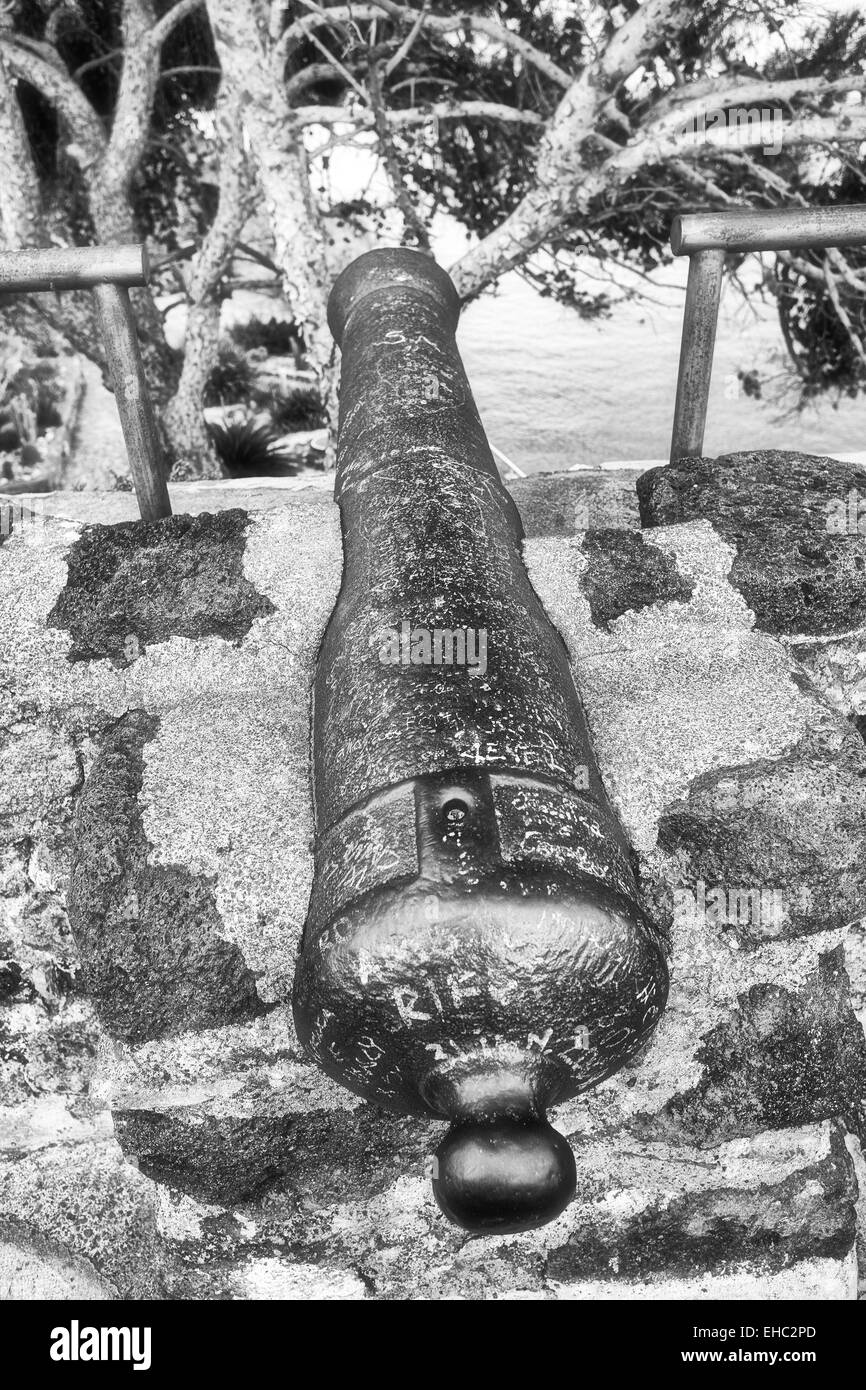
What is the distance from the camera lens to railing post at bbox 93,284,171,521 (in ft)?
10.7

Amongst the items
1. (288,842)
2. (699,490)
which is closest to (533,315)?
(699,490)

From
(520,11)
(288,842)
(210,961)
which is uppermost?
(520,11)

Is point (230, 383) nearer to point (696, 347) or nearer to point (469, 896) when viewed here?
point (696, 347)

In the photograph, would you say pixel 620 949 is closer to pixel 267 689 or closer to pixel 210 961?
pixel 210 961

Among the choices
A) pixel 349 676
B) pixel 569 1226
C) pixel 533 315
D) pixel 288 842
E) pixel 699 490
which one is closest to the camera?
pixel 349 676

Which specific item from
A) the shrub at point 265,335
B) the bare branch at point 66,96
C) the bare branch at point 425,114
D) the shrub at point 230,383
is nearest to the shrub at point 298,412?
the shrub at point 230,383

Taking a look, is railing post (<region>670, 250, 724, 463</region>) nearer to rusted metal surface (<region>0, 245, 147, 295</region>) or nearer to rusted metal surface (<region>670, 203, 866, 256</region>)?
rusted metal surface (<region>670, 203, 866, 256</region>)

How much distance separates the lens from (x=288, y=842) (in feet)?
6.72

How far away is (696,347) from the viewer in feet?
11.1

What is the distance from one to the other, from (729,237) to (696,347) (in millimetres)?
317

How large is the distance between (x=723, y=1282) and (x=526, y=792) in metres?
1.40

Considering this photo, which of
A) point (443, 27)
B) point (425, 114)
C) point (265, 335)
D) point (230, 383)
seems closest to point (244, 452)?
point (425, 114)

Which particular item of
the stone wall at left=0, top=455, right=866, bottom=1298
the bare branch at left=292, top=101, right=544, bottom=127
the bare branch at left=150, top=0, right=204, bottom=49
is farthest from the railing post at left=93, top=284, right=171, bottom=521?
the bare branch at left=150, top=0, right=204, bottom=49

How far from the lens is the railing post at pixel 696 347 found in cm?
331
